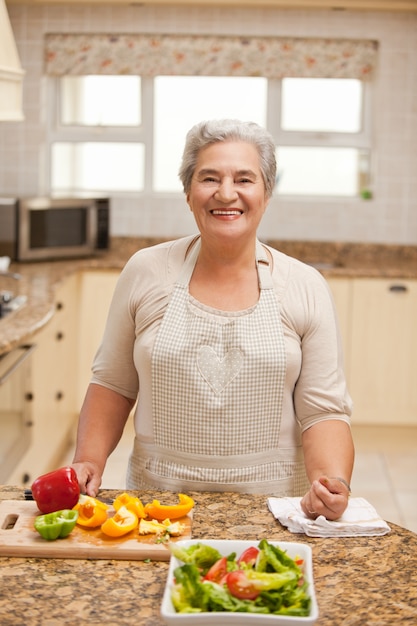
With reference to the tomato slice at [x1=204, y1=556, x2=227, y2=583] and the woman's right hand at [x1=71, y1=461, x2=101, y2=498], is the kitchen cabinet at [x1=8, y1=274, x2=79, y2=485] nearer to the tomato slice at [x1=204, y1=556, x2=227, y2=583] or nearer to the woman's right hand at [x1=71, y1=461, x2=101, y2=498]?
the woman's right hand at [x1=71, y1=461, x2=101, y2=498]

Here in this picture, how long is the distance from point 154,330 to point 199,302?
112 mm

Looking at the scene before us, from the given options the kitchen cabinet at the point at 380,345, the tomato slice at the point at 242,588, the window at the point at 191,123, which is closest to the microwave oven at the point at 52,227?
the window at the point at 191,123

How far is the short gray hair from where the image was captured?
1875 mm

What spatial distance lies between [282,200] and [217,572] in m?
4.40

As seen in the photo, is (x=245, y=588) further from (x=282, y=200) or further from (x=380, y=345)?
(x=282, y=200)

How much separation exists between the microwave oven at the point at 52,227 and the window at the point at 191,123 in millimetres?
591

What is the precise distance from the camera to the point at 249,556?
1355 millimetres

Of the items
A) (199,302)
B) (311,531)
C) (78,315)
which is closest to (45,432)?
(78,315)

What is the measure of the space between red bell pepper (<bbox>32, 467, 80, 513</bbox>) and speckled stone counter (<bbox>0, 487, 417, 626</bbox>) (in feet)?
0.43

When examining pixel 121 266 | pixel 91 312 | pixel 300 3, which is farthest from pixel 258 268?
pixel 300 3

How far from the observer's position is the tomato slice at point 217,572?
1301 millimetres

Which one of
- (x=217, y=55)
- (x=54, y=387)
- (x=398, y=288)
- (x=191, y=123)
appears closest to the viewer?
(x=54, y=387)

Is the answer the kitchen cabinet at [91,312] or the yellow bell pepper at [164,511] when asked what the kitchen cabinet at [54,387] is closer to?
the kitchen cabinet at [91,312]

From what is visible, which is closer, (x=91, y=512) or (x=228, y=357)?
(x=91, y=512)
